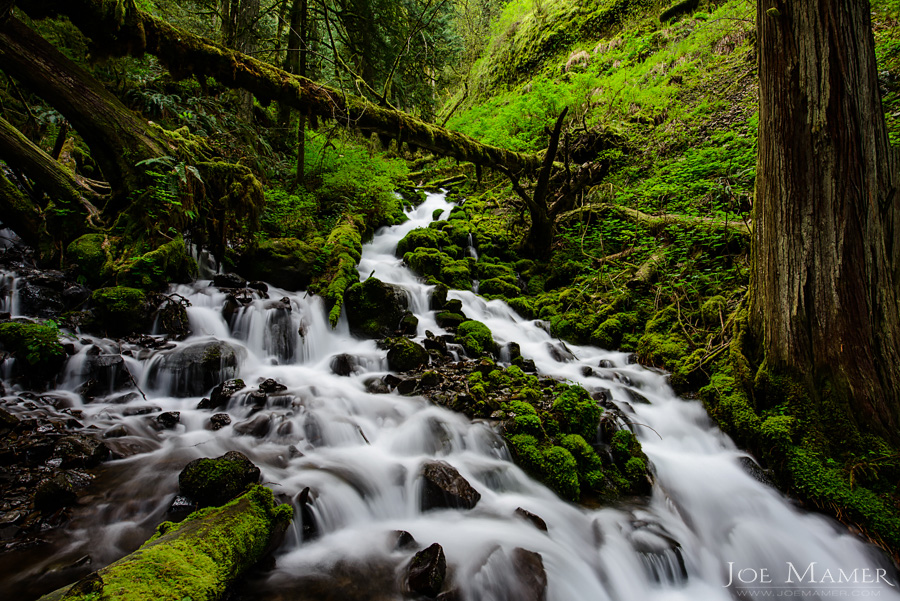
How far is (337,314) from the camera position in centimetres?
648

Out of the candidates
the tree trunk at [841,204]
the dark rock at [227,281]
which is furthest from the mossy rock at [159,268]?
the tree trunk at [841,204]

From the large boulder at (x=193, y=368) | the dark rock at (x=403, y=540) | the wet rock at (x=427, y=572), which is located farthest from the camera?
the large boulder at (x=193, y=368)

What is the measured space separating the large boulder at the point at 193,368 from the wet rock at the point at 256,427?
927 mm

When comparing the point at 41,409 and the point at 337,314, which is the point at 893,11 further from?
the point at 41,409

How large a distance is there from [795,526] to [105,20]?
857 centimetres

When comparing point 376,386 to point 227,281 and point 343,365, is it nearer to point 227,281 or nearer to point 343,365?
point 343,365

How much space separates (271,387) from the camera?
4.70 m

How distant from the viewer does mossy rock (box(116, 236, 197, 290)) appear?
5.14 metres

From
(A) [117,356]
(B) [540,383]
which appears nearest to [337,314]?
(A) [117,356]

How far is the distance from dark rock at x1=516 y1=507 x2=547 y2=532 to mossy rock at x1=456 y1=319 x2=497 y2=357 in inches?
114

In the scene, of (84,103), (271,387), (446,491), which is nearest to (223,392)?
(271,387)

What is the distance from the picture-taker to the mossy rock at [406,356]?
561 cm

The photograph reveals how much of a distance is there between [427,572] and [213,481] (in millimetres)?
1644

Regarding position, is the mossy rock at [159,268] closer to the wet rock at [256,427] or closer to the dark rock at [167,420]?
the dark rock at [167,420]
